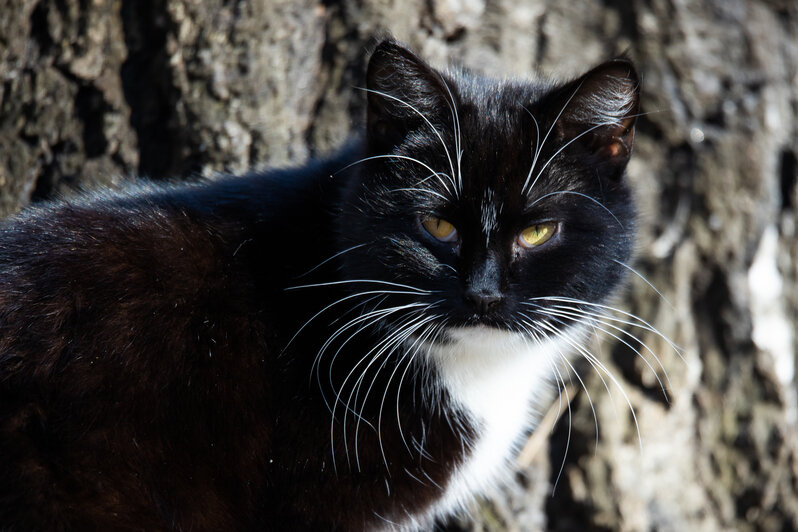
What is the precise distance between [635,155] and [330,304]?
51.2 inches

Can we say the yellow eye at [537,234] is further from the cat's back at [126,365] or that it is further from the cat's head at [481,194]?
the cat's back at [126,365]

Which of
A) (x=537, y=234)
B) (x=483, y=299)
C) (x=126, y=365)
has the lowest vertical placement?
(x=126, y=365)

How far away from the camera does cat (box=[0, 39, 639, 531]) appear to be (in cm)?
172

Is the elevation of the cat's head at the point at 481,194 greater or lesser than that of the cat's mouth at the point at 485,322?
greater

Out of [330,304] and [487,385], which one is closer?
[330,304]

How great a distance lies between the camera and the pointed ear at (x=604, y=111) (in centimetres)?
184

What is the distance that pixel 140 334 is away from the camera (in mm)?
1759

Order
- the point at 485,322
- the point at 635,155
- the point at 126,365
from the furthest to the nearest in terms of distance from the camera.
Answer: the point at 635,155, the point at 485,322, the point at 126,365

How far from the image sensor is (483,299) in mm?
1798

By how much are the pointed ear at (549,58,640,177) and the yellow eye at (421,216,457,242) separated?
35 cm

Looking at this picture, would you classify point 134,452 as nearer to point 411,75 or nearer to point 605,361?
point 411,75

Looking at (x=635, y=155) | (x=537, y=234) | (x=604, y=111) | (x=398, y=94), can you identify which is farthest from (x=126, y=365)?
(x=635, y=155)

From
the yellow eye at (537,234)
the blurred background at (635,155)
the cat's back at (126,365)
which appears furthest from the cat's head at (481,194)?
the blurred background at (635,155)

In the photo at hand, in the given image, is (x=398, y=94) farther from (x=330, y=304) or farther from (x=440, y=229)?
(x=330, y=304)
